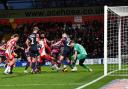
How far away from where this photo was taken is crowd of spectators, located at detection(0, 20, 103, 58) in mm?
38188

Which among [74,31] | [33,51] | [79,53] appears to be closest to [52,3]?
[74,31]

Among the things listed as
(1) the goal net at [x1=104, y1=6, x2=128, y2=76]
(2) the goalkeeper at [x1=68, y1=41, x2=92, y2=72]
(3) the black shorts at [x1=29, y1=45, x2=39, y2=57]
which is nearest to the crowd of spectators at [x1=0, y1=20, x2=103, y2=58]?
(1) the goal net at [x1=104, y1=6, x2=128, y2=76]

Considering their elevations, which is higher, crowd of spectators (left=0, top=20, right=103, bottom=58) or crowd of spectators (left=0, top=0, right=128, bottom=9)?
crowd of spectators (left=0, top=0, right=128, bottom=9)

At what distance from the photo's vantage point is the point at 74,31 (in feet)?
130

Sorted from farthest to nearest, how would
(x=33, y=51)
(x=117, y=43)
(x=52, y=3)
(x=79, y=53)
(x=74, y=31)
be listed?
(x=52, y=3) → (x=74, y=31) → (x=117, y=43) → (x=79, y=53) → (x=33, y=51)

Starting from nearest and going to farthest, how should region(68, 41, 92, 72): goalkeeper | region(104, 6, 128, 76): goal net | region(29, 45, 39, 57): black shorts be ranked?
region(29, 45, 39, 57): black shorts < region(68, 41, 92, 72): goalkeeper < region(104, 6, 128, 76): goal net

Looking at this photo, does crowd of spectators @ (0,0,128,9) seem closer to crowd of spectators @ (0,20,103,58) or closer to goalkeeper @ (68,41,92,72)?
crowd of spectators @ (0,20,103,58)

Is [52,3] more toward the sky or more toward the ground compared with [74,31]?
more toward the sky

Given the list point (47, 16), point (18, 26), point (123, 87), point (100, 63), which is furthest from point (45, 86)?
point (18, 26)

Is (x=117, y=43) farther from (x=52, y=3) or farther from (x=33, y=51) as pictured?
(x=52, y=3)

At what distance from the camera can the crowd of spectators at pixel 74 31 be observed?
38.2 metres

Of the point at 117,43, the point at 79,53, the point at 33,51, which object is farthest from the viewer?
the point at 117,43

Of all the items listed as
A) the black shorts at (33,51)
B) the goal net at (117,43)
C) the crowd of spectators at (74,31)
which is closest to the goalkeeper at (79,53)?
the goal net at (117,43)

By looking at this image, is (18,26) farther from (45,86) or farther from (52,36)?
(45,86)
